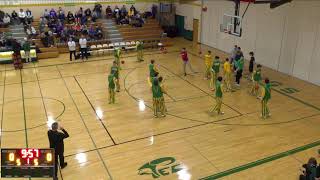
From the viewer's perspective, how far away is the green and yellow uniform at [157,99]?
41.3ft

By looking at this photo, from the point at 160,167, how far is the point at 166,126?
9.25 ft

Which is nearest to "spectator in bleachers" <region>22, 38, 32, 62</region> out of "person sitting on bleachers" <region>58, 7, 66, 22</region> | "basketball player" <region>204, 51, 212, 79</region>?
"person sitting on bleachers" <region>58, 7, 66, 22</region>

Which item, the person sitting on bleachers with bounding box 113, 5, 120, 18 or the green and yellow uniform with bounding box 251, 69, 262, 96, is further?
the person sitting on bleachers with bounding box 113, 5, 120, 18

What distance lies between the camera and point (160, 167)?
32.3ft

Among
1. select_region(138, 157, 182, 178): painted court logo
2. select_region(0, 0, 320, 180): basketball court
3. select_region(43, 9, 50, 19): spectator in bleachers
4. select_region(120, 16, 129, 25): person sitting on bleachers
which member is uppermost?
select_region(43, 9, 50, 19): spectator in bleachers

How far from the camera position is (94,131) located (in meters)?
12.1

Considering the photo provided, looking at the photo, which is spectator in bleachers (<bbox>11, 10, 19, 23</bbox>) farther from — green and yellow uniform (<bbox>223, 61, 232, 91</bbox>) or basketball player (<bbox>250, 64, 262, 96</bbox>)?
basketball player (<bbox>250, 64, 262, 96</bbox>)

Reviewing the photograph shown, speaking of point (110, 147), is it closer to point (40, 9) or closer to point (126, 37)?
point (126, 37)

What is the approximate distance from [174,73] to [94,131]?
27.1ft
